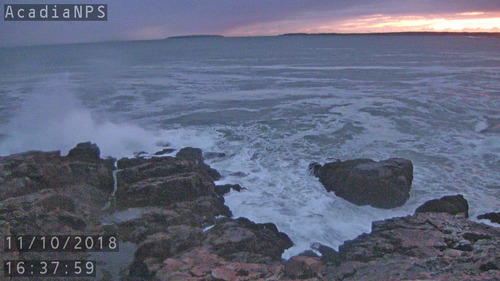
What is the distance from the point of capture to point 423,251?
6727 millimetres

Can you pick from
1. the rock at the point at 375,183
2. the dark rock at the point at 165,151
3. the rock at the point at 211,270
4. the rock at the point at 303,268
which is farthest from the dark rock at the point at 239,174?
the rock at the point at 303,268

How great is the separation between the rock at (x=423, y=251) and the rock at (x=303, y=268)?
19cm

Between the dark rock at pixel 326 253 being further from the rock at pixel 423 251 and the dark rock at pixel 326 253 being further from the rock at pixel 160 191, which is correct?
the rock at pixel 160 191

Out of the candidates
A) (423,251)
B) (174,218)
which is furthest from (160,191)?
(423,251)

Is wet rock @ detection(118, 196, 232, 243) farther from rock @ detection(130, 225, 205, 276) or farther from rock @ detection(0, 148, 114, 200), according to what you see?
rock @ detection(0, 148, 114, 200)

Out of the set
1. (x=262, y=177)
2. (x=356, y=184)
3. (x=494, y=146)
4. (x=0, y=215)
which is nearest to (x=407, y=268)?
(x=356, y=184)

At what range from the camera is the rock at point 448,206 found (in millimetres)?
9086

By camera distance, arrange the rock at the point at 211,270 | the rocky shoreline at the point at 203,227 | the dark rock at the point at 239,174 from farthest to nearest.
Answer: the dark rock at the point at 239,174, the rocky shoreline at the point at 203,227, the rock at the point at 211,270

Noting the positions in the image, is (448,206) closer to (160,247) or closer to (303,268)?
(303,268)

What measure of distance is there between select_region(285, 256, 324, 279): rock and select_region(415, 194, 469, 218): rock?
14.8ft

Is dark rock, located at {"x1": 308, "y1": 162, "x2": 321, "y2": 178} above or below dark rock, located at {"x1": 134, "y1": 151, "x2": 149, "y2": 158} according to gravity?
above

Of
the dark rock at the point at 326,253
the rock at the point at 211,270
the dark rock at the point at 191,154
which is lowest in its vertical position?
the dark rock at the point at 326,253

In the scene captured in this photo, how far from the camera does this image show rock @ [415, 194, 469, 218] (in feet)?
29.8

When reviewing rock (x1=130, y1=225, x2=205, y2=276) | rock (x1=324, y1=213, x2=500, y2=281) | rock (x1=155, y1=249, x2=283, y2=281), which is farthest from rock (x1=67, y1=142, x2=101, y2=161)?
rock (x1=324, y1=213, x2=500, y2=281)
